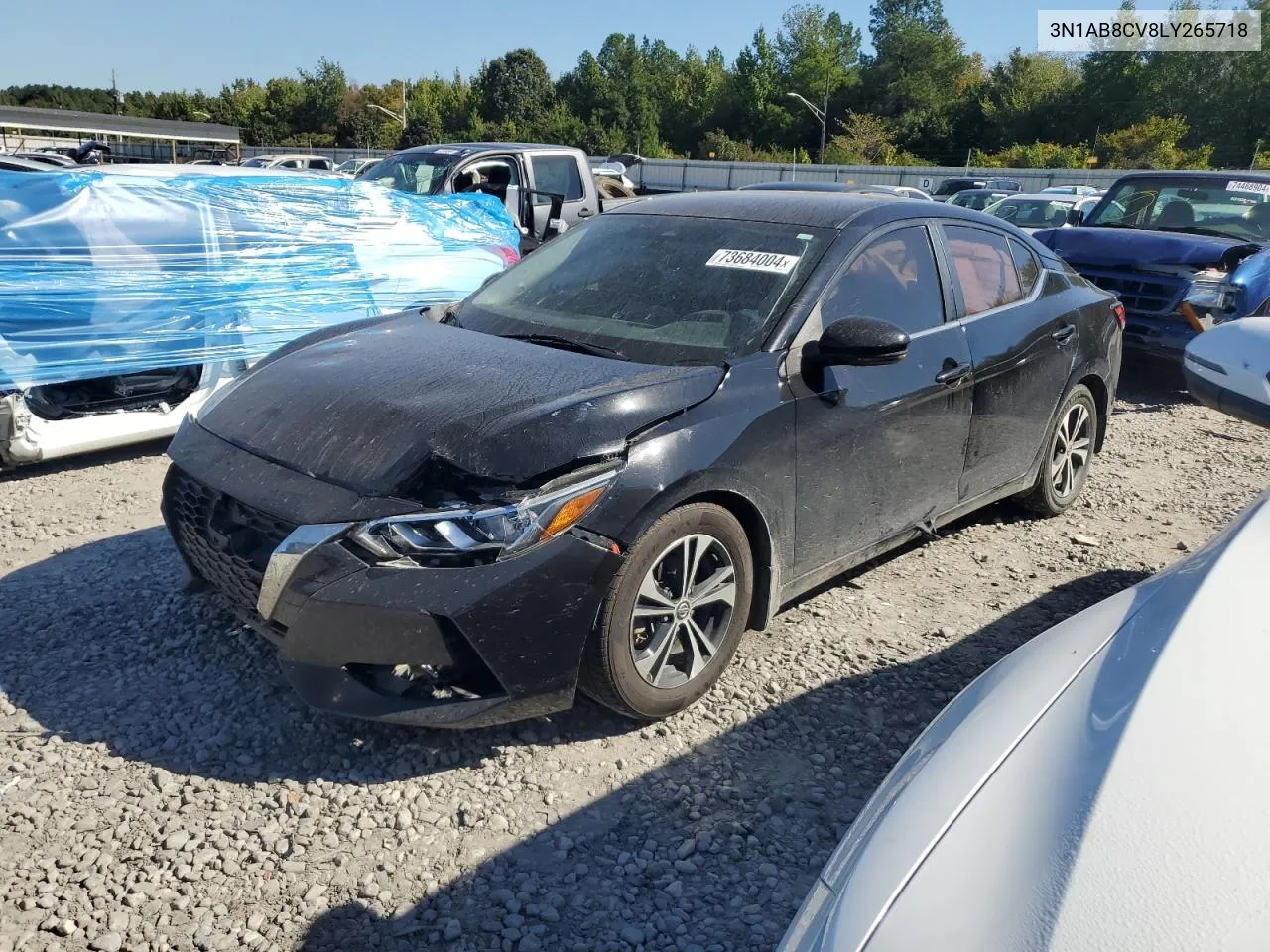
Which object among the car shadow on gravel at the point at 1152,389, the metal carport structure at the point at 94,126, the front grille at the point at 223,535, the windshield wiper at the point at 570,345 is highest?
the metal carport structure at the point at 94,126

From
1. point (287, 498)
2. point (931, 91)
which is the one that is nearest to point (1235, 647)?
point (287, 498)

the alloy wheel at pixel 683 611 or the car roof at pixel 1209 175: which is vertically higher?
the car roof at pixel 1209 175

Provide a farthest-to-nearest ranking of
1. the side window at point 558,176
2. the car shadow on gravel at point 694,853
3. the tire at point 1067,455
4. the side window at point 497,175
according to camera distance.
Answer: the side window at point 558,176 → the side window at point 497,175 → the tire at point 1067,455 → the car shadow on gravel at point 694,853

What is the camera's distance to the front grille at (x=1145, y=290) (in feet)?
26.5

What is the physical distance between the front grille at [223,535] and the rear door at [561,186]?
24.7 ft

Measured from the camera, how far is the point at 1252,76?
57594mm

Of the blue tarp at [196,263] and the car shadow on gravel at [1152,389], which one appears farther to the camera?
the car shadow on gravel at [1152,389]

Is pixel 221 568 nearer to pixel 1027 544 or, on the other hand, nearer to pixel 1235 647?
pixel 1235 647

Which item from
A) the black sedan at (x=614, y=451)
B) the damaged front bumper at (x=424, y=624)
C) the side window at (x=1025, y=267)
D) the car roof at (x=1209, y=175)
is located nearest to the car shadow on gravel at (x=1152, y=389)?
the car roof at (x=1209, y=175)

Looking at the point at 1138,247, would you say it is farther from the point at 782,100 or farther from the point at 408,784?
the point at 782,100

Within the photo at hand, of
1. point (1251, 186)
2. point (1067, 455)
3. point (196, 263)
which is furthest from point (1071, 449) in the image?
point (1251, 186)

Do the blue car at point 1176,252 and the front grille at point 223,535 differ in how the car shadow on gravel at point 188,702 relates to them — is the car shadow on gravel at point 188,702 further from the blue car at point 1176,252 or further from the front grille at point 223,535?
the blue car at point 1176,252

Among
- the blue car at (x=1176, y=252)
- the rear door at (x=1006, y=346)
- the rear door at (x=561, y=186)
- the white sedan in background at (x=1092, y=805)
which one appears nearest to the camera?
the white sedan in background at (x=1092, y=805)

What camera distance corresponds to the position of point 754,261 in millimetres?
3686
